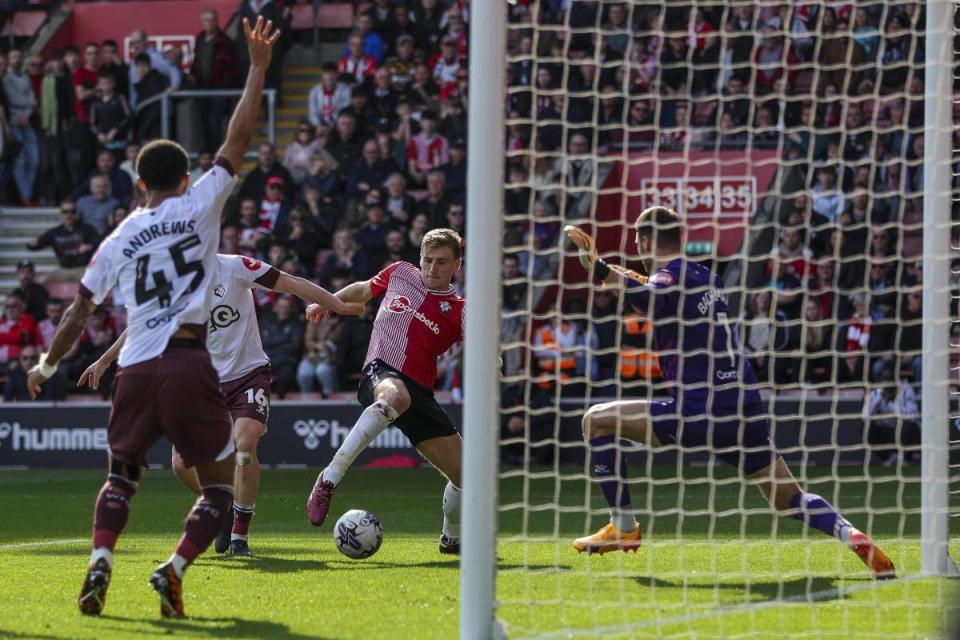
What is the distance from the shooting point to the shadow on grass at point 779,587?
6.95 m

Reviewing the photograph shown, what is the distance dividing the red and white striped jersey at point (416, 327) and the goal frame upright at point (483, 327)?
330cm

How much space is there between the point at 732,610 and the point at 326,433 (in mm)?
11092

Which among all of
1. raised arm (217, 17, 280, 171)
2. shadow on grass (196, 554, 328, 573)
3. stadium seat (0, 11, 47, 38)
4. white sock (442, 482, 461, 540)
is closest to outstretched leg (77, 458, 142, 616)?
raised arm (217, 17, 280, 171)

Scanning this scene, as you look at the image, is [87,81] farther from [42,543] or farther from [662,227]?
[662,227]

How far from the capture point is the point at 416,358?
29.5 feet

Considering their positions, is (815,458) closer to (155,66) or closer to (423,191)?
(423,191)

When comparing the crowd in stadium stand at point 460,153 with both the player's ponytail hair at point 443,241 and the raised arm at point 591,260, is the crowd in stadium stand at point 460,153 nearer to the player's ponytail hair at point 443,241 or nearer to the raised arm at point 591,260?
the player's ponytail hair at point 443,241

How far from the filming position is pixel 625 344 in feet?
56.3

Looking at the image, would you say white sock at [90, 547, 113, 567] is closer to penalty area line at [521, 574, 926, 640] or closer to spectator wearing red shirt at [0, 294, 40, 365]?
penalty area line at [521, 574, 926, 640]

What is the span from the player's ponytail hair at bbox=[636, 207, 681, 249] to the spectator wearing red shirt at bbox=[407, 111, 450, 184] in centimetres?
1216

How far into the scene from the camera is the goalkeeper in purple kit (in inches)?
300

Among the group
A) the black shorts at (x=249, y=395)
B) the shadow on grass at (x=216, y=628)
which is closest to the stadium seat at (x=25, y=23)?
the black shorts at (x=249, y=395)

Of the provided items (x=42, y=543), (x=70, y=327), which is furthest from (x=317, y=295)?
(x=42, y=543)

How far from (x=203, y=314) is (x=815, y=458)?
11563 millimetres
